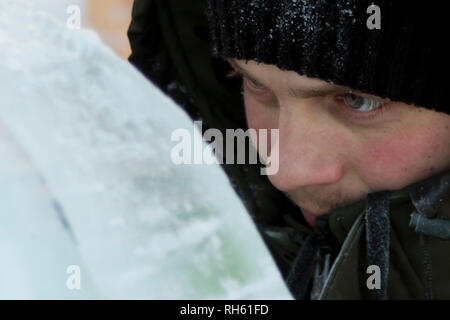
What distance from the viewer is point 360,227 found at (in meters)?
0.87

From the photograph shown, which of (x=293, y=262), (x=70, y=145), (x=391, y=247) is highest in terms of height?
(x=70, y=145)

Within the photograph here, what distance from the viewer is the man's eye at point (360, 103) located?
836 mm

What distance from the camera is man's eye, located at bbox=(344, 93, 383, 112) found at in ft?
2.74

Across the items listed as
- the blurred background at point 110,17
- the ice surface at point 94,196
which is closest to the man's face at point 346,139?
the ice surface at point 94,196

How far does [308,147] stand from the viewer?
0.88m

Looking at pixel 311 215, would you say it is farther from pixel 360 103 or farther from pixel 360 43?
pixel 360 43

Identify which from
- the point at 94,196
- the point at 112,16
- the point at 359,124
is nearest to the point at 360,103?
the point at 359,124

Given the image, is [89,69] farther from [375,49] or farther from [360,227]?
[360,227]

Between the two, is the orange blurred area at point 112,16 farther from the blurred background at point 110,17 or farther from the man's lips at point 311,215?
the man's lips at point 311,215

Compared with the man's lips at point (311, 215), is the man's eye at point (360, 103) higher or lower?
higher

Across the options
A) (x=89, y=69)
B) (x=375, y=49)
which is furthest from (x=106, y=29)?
(x=89, y=69)

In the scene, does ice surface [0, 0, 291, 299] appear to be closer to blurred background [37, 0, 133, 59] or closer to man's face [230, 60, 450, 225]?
man's face [230, 60, 450, 225]

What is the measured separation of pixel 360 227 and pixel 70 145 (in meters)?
0.56

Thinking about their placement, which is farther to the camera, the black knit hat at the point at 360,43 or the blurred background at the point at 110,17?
the blurred background at the point at 110,17
